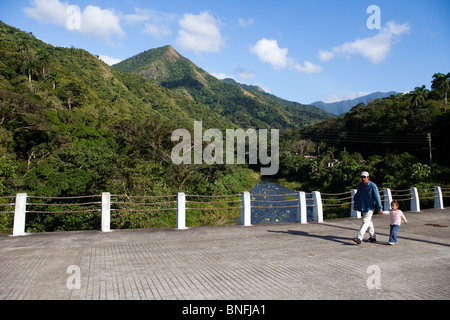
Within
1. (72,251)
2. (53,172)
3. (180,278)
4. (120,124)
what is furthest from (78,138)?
(180,278)

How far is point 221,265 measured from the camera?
6215 mm

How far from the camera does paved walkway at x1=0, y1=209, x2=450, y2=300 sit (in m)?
4.73

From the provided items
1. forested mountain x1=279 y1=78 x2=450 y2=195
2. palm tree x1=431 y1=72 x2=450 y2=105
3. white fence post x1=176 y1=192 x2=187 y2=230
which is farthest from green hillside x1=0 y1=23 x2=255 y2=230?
palm tree x1=431 y1=72 x2=450 y2=105

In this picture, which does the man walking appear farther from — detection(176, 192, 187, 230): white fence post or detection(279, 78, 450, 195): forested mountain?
detection(279, 78, 450, 195): forested mountain

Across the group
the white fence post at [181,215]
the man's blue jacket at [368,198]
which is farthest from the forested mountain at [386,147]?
the white fence post at [181,215]

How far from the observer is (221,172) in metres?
42.0

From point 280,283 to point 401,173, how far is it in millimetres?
37126

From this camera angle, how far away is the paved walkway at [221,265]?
4734mm

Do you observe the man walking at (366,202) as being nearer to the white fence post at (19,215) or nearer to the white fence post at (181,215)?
the white fence post at (181,215)

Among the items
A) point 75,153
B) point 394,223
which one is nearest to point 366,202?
point 394,223
